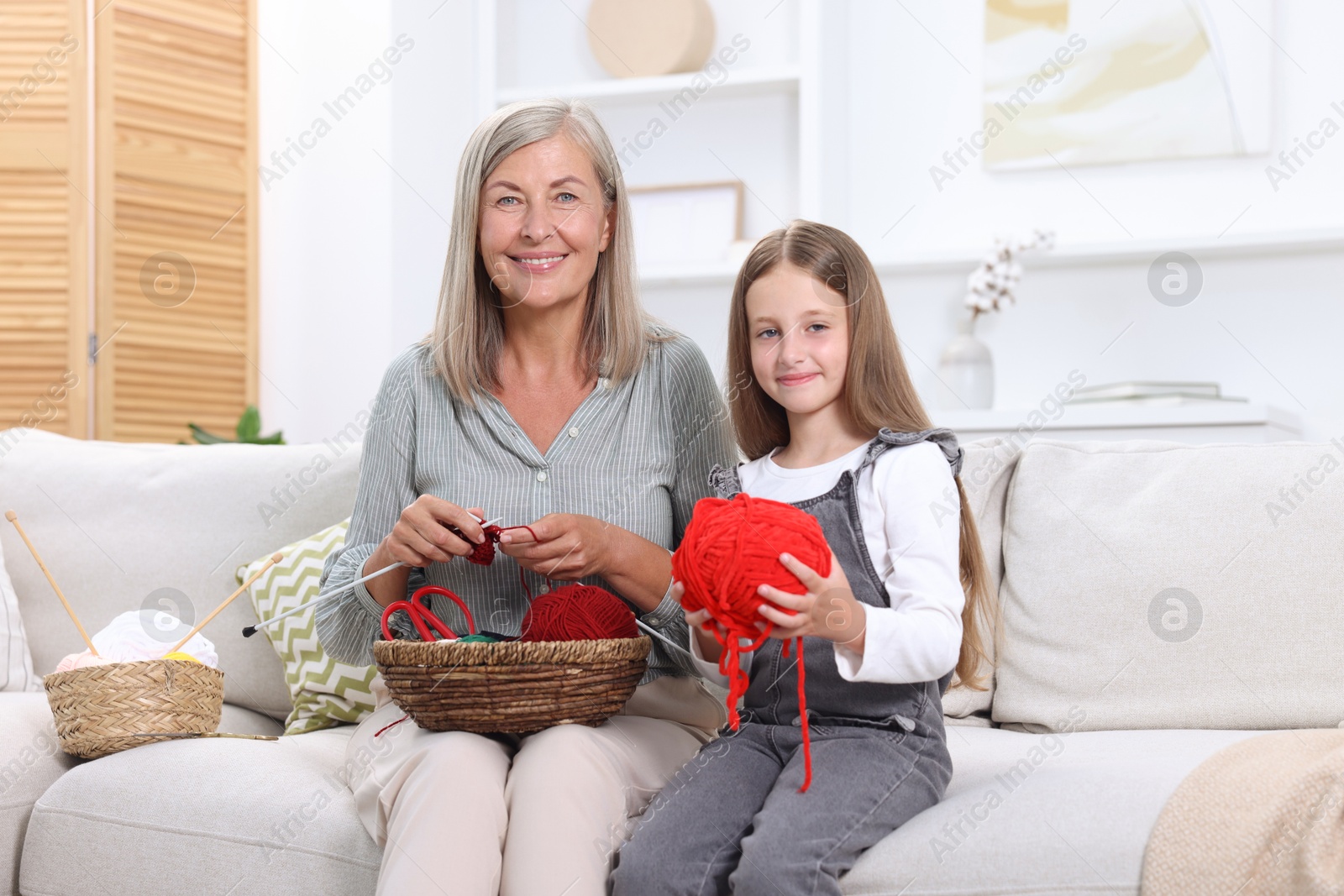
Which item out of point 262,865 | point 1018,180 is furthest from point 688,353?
point 1018,180

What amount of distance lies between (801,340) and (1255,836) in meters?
0.73

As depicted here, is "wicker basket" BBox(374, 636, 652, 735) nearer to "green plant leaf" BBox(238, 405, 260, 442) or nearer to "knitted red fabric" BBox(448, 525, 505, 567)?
"knitted red fabric" BBox(448, 525, 505, 567)

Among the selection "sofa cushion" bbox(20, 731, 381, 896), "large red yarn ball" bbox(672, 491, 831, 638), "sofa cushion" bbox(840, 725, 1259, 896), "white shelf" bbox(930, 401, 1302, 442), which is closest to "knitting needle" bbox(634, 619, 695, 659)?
"large red yarn ball" bbox(672, 491, 831, 638)

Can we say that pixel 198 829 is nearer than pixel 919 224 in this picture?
Yes

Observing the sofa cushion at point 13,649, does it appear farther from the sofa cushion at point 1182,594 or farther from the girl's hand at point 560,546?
the sofa cushion at point 1182,594

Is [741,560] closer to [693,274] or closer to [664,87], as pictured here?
[693,274]

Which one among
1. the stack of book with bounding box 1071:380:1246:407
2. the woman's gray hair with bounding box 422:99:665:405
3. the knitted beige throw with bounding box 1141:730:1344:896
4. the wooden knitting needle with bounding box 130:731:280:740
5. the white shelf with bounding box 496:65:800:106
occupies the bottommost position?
the wooden knitting needle with bounding box 130:731:280:740

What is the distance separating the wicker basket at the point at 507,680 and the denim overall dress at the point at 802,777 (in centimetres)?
15

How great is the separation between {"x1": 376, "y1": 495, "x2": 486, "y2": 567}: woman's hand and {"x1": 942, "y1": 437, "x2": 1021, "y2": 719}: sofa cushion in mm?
828

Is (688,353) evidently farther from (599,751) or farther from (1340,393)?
(1340,393)

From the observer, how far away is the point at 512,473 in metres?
1.55

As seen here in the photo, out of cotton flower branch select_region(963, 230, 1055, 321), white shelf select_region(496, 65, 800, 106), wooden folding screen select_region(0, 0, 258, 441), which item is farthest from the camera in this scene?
wooden folding screen select_region(0, 0, 258, 441)

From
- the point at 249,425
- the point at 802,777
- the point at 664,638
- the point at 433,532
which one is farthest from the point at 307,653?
the point at 249,425

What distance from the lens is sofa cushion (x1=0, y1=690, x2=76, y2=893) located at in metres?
1.55
